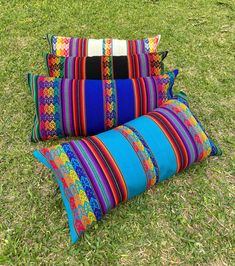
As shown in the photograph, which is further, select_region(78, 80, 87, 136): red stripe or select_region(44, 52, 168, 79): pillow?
select_region(44, 52, 168, 79): pillow

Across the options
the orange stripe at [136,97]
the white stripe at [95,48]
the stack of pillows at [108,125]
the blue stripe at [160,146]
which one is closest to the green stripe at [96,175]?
the stack of pillows at [108,125]

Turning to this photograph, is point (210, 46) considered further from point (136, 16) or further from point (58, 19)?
point (58, 19)

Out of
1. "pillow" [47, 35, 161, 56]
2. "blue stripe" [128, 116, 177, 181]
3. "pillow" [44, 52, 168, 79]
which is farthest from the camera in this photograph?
"pillow" [47, 35, 161, 56]

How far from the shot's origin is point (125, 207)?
199 centimetres

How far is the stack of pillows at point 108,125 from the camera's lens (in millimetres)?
1799

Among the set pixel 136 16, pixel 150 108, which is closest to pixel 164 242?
pixel 150 108

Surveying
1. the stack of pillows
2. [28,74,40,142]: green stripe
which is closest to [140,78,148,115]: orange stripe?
the stack of pillows

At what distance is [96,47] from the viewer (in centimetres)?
263

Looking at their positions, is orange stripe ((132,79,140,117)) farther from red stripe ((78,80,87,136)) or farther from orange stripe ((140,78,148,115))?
red stripe ((78,80,87,136))

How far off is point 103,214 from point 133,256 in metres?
0.27

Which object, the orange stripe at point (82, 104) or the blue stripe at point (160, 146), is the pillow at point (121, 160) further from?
the orange stripe at point (82, 104)

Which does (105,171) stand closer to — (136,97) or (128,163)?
(128,163)

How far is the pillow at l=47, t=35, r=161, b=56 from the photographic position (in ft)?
8.57

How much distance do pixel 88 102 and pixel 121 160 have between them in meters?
0.50
